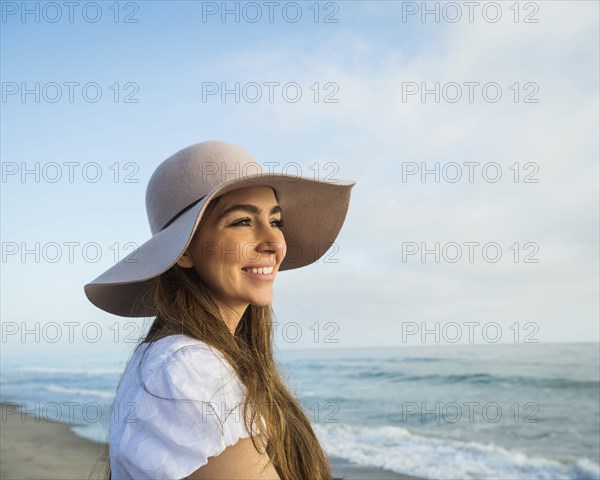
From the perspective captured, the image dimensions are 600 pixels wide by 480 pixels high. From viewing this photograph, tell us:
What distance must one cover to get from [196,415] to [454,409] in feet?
46.3

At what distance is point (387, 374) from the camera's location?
20.7m

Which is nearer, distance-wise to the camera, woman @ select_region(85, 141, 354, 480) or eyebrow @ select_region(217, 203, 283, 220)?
woman @ select_region(85, 141, 354, 480)

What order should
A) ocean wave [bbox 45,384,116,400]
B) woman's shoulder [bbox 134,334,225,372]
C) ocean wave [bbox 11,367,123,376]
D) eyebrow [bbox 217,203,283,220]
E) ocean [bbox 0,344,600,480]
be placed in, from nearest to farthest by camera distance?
woman's shoulder [bbox 134,334,225,372]
eyebrow [bbox 217,203,283,220]
ocean [bbox 0,344,600,480]
ocean wave [bbox 45,384,116,400]
ocean wave [bbox 11,367,123,376]

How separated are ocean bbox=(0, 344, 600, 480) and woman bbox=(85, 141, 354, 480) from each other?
635 millimetres

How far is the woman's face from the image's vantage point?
6.63 feet

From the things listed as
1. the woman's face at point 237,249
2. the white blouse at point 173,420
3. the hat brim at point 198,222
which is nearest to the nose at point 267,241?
the woman's face at point 237,249

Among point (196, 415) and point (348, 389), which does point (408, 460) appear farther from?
point (348, 389)

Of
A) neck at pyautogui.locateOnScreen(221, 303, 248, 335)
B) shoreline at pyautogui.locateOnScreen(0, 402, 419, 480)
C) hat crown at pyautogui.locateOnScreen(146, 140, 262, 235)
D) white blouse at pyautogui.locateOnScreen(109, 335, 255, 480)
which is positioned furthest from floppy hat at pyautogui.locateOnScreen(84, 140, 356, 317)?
shoreline at pyautogui.locateOnScreen(0, 402, 419, 480)

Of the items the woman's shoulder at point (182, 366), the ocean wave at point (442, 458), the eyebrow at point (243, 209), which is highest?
the eyebrow at point (243, 209)

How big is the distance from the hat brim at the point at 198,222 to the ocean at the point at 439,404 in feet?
1.68

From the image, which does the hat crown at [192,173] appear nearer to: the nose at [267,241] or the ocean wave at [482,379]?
A: the nose at [267,241]

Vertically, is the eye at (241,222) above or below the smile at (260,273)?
above

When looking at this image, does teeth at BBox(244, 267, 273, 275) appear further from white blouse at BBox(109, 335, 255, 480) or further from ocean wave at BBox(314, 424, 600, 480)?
ocean wave at BBox(314, 424, 600, 480)

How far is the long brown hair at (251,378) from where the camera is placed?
1.70 metres
